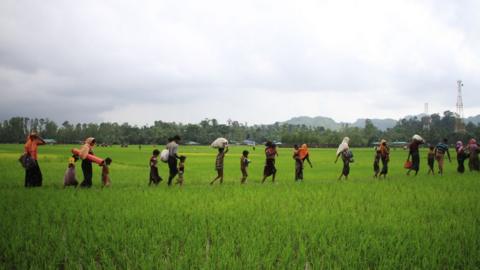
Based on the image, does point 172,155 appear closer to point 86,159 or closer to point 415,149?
point 86,159

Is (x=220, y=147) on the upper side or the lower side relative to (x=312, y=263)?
upper

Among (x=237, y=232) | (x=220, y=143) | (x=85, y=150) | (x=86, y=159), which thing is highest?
(x=220, y=143)

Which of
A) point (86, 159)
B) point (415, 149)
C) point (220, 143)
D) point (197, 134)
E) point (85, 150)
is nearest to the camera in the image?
point (85, 150)

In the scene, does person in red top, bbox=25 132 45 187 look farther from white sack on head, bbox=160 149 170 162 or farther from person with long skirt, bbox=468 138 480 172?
person with long skirt, bbox=468 138 480 172

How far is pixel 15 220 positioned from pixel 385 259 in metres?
6.47

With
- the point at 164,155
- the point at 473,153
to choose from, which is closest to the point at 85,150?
the point at 164,155

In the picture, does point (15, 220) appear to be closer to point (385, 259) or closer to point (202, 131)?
point (385, 259)

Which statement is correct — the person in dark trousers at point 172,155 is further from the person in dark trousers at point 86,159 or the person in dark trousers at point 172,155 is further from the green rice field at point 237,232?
the green rice field at point 237,232

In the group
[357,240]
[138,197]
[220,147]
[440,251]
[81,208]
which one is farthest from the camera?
[220,147]

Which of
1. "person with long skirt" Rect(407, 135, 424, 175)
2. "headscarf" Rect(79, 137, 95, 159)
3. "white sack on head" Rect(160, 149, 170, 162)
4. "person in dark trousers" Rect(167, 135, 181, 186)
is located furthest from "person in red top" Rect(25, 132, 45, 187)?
"person with long skirt" Rect(407, 135, 424, 175)

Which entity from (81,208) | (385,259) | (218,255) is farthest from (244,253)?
(81,208)

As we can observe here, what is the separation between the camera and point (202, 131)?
148625mm

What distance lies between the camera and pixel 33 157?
1152 centimetres

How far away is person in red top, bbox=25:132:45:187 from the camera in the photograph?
451 inches
